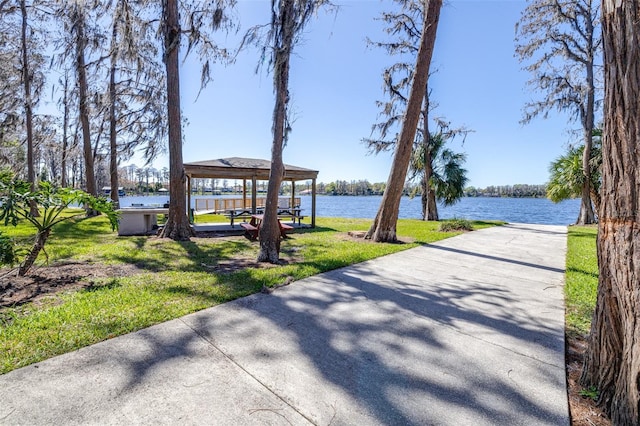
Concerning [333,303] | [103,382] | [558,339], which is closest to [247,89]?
[333,303]

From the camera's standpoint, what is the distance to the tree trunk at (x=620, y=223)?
5.57 ft

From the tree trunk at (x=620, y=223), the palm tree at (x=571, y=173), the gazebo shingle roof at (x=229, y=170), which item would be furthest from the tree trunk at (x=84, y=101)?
the palm tree at (x=571, y=173)

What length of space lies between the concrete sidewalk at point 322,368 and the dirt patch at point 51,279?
2095 mm

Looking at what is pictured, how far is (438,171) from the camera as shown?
55.3ft

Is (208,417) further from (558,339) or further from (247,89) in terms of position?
(247,89)

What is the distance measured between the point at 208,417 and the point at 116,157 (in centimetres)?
1585

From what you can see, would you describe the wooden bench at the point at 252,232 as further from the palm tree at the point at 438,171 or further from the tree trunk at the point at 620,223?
the palm tree at the point at 438,171

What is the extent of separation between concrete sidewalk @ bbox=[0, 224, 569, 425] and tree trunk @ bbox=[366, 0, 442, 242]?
186 inches

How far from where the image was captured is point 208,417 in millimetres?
1736

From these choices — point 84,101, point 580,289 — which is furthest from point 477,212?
point 84,101

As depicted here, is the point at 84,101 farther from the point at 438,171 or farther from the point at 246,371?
the point at 438,171

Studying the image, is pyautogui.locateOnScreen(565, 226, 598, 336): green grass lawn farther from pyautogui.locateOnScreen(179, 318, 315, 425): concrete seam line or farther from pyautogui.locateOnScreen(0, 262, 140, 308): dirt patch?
pyautogui.locateOnScreen(0, 262, 140, 308): dirt patch

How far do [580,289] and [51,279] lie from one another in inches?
310

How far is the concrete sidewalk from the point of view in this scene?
1796mm
